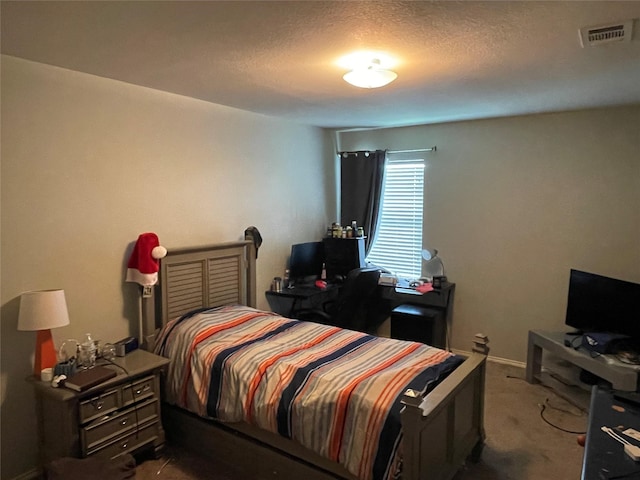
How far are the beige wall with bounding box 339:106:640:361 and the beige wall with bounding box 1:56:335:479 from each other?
6.55 ft

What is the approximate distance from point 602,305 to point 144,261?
3535 millimetres

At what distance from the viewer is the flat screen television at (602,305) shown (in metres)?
3.36

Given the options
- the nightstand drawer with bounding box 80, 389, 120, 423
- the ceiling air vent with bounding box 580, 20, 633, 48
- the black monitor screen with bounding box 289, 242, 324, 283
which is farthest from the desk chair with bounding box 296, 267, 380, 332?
the ceiling air vent with bounding box 580, 20, 633, 48

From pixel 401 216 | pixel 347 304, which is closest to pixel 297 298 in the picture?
pixel 347 304

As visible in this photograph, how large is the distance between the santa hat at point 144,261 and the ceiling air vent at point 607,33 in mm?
2747

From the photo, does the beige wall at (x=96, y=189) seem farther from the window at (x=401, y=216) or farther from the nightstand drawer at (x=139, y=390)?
the window at (x=401, y=216)

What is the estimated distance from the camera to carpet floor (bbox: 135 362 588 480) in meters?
2.71

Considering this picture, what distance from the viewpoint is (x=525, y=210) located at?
4215 mm

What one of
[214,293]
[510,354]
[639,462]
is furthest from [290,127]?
[639,462]

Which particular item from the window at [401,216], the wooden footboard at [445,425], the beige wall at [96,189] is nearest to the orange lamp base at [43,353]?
the beige wall at [96,189]

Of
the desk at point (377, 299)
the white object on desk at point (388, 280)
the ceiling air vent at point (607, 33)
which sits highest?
the ceiling air vent at point (607, 33)

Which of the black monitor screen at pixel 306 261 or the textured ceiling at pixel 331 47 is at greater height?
the textured ceiling at pixel 331 47

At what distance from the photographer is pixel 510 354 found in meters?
4.39

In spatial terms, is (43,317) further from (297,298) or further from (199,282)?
(297,298)
